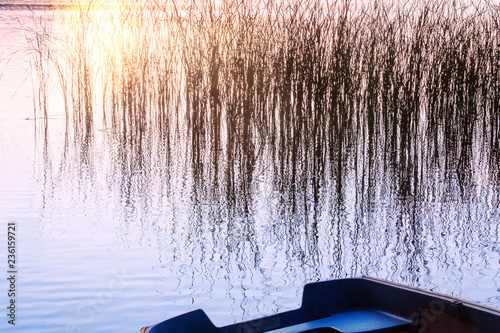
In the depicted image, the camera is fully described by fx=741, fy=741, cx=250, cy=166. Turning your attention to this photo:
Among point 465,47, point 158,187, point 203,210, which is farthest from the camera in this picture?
point 465,47

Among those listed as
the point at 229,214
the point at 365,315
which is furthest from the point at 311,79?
the point at 365,315

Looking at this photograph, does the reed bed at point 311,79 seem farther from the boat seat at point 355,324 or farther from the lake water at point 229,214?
the boat seat at point 355,324

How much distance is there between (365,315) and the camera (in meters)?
2.48

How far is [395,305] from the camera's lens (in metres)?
2.44

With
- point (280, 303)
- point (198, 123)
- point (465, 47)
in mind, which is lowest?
point (280, 303)

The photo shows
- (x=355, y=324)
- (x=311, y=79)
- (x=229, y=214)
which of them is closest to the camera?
Answer: (x=355, y=324)

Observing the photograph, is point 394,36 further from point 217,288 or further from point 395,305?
point 395,305

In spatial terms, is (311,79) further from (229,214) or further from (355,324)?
(355,324)

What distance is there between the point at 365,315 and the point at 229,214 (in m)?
1.96

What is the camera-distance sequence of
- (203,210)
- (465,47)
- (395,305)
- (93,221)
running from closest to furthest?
1. (395,305)
2. (93,221)
3. (203,210)
4. (465,47)

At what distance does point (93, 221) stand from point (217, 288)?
1259 mm

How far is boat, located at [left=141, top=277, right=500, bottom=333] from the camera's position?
7.07 ft

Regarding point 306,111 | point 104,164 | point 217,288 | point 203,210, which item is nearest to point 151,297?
point 217,288

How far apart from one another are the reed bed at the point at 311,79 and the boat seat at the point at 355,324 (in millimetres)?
2479
